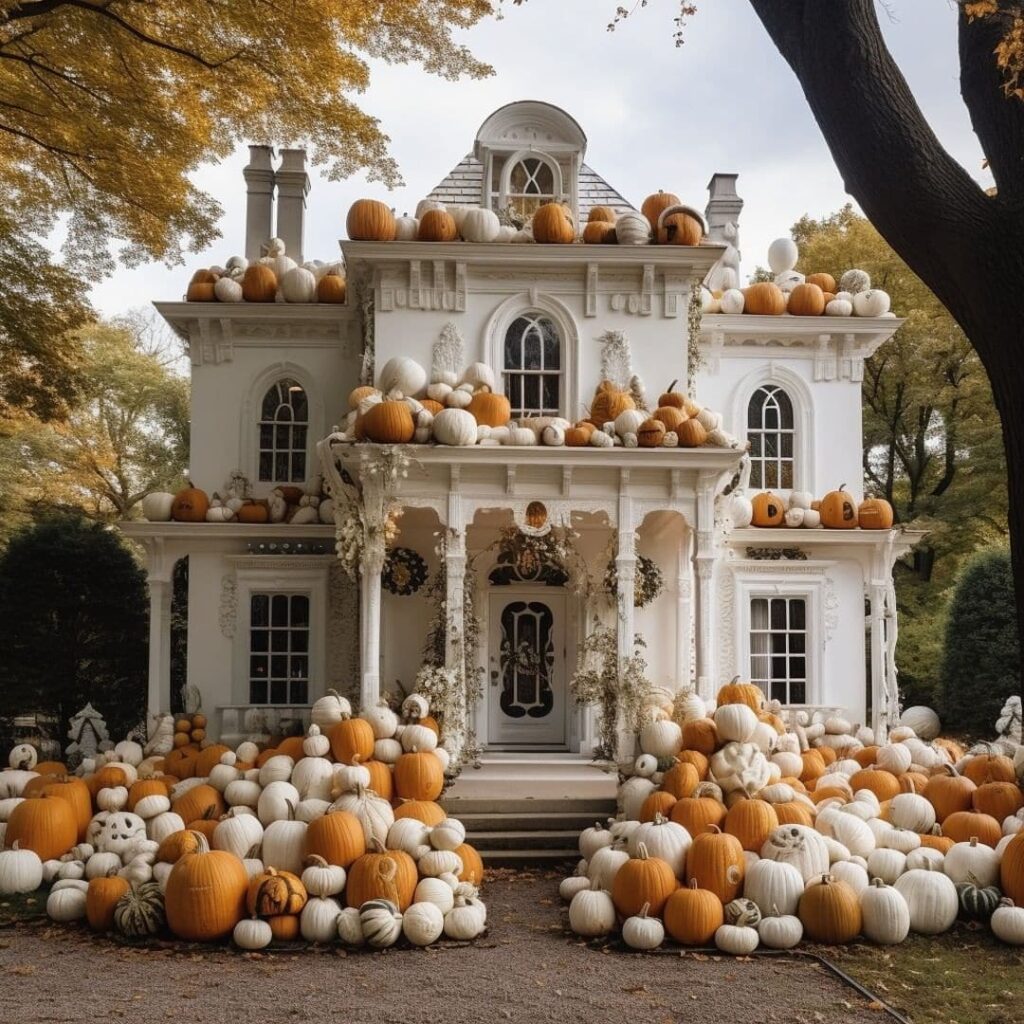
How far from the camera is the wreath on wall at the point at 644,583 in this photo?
12680mm

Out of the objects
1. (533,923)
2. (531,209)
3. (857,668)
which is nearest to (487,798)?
(533,923)

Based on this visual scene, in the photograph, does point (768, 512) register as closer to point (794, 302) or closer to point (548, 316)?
point (794, 302)

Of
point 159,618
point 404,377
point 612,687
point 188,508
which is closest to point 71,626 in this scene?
point 159,618

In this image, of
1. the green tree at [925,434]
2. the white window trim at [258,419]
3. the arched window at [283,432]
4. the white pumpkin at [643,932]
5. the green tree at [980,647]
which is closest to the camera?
the white pumpkin at [643,932]

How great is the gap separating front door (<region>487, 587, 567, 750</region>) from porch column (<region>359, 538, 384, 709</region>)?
252 cm

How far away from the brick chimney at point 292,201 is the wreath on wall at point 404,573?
5.31m

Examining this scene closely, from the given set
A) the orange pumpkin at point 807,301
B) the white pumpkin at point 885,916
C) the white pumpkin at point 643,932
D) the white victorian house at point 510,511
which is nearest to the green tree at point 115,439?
the white victorian house at point 510,511

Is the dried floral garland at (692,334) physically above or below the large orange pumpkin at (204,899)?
above

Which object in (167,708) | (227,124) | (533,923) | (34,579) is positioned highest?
(227,124)

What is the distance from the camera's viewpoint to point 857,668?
14.0 metres

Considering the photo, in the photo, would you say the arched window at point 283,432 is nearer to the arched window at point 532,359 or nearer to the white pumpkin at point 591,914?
the arched window at point 532,359

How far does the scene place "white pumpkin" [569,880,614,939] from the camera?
24.9 ft

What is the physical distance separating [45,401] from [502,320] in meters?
6.08

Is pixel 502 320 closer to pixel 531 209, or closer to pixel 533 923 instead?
pixel 531 209
